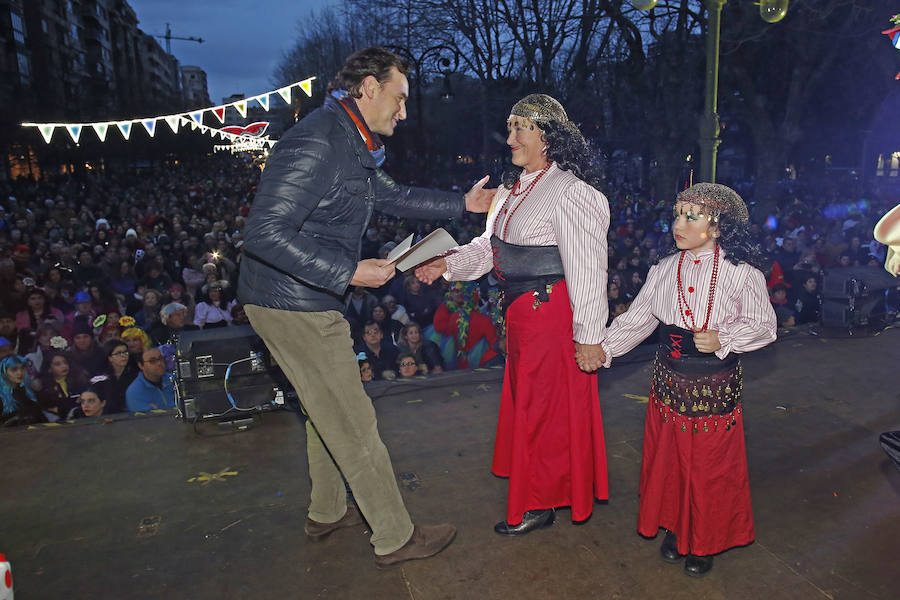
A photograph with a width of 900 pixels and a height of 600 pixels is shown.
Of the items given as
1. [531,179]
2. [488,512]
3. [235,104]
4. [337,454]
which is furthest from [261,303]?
[235,104]

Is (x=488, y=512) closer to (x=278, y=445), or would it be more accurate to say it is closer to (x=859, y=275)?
(x=278, y=445)

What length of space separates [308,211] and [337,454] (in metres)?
1.08

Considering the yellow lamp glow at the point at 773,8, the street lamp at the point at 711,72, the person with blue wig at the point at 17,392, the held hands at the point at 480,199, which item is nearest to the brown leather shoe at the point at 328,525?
the held hands at the point at 480,199

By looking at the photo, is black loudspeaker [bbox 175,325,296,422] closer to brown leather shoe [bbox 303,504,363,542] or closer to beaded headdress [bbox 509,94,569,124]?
brown leather shoe [bbox 303,504,363,542]

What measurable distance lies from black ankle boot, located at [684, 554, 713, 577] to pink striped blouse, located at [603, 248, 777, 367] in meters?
0.96

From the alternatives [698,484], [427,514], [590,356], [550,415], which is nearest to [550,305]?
[590,356]

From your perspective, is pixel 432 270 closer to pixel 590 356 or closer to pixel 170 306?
pixel 590 356

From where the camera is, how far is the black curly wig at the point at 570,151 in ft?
10.1

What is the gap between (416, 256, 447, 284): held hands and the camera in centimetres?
341

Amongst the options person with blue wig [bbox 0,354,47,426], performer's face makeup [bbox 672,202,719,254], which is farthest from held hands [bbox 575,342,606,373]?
person with blue wig [bbox 0,354,47,426]

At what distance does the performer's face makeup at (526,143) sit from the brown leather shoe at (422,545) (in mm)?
1874

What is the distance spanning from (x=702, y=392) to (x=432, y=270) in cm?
146

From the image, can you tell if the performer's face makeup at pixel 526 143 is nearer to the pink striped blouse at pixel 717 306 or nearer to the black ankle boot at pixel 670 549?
the pink striped blouse at pixel 717 306

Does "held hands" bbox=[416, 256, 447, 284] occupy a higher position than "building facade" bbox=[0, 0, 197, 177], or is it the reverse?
"building facade" bbox=[0, 0, 197, 177]
